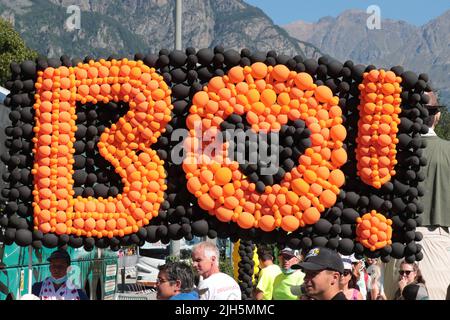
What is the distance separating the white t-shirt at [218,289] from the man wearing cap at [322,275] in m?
1.24

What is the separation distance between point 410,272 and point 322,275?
1807mm

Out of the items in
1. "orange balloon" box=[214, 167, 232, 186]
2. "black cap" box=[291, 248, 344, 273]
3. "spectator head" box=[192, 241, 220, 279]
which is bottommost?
"spectator head" box=[192, 241, 220, 279]

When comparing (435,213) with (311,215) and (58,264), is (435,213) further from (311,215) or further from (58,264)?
(58,264)

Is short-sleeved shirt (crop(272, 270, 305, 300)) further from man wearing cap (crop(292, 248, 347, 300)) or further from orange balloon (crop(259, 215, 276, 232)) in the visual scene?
man wearing cap (crop(292, 248, 347, 300))

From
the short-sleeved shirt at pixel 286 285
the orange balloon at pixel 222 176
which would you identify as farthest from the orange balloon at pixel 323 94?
the short-sleeved shirt at pixel 286 285

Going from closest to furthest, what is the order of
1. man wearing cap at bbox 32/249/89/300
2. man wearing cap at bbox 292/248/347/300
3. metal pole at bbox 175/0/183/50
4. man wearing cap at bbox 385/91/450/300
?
man wearing cap at bbox 292/248/347/300
man wearing cap at bbox 385/91/450/300
man wearing cap at bbox 32/249/89/300
metal pole at bbox 175/0/183/50

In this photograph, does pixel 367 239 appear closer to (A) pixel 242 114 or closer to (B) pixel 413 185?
(B) pixel 413 185

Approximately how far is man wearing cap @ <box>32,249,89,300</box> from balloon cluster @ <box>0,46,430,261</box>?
22.8 inches

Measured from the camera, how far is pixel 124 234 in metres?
6.43

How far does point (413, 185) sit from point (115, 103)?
252cm

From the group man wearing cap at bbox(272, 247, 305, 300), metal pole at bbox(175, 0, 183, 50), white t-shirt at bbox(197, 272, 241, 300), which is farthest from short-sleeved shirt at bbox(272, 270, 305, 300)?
metal pole at bbox(175, 0, 183, 50)

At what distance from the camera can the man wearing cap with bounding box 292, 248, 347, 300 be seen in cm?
514
